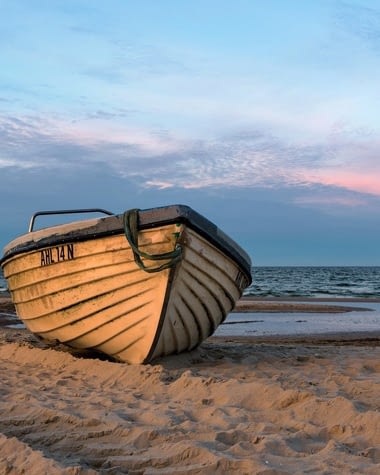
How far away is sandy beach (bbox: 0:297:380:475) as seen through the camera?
2.92 meters

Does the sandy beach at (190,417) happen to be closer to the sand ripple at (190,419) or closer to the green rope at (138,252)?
the sand ripple at (190,419)

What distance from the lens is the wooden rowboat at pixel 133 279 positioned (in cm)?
516

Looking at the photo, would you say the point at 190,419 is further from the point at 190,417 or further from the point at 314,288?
the point at 314,288

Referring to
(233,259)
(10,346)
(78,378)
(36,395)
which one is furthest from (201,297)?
(10,346)

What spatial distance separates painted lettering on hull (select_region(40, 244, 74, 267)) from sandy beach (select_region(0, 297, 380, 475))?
1131 mm

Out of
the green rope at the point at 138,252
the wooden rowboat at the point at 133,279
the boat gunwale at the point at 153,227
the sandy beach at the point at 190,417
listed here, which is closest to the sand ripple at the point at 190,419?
the sandy beach at the point at 190,417

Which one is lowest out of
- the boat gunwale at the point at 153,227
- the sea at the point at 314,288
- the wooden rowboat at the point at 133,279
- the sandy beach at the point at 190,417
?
the sea at the point at 314,288

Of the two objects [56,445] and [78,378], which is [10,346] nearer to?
[78,378]

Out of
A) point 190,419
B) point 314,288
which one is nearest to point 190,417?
point 190,419

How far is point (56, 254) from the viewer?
18.8 ft

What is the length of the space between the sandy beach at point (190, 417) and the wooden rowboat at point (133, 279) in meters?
0.32

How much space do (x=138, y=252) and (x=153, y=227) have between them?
26 centimetres

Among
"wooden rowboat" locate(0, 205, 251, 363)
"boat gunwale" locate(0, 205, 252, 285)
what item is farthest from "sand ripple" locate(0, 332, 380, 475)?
"boat gunwale" locate(0, 205, 252, 285)

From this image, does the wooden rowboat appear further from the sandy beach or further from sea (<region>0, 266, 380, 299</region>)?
sea (<region>0, 266, 380, 299</region>)
